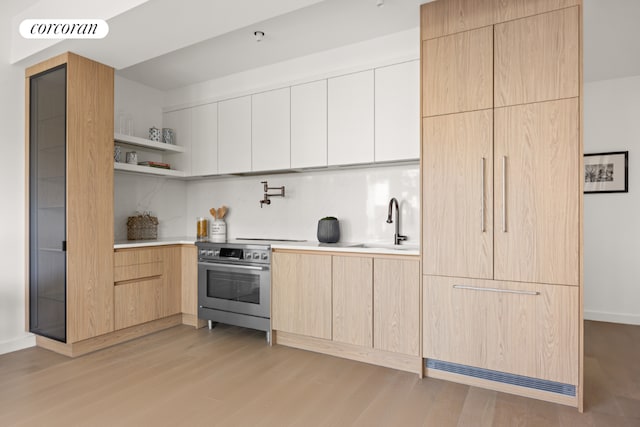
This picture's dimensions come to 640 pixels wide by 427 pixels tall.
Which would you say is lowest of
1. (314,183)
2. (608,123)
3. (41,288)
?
(41,288)

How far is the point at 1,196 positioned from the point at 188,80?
2.03m

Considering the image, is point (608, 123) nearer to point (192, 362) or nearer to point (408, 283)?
point (408, 283)

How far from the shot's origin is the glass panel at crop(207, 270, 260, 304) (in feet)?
10.8

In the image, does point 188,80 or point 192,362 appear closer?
point 192,362

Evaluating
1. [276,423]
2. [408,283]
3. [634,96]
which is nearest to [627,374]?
[408,283]

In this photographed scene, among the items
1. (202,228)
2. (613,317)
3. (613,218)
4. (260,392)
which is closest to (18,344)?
(202,228)

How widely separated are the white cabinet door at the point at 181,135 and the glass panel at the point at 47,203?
4.31 ft

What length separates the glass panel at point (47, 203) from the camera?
2918 millimetres

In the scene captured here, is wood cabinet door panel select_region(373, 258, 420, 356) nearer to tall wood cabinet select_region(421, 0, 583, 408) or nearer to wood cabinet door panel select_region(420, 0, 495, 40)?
tall wood cabinet select_region(421, 0, 583, 408)

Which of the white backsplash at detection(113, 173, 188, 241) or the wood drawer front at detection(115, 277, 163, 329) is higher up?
the white backsplash at detection(113, 173, 188, 241)

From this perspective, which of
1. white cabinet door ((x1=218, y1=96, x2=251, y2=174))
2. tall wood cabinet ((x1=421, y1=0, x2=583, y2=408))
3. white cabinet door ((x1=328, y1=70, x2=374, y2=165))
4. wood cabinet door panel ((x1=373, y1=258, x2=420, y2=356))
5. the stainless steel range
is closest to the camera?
tall wood cabinet ((x1=421, y1=0, x2=583, y2=408))

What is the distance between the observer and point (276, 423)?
1980mm

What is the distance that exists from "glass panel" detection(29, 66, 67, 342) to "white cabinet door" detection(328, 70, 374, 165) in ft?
7.06

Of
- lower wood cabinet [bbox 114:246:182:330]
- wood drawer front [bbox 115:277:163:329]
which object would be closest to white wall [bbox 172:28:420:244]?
lower wood cabinet [bbox 114:246:182:330]
